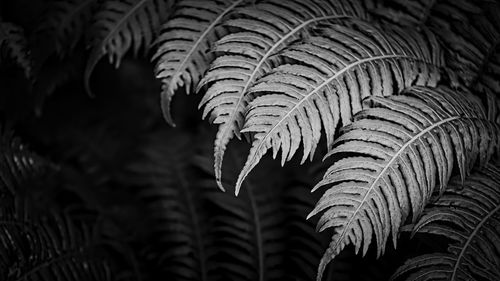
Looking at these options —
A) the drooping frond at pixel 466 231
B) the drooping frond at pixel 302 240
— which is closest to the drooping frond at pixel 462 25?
the drooping frond at pixel 466 231

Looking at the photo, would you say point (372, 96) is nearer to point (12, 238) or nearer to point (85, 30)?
point (85, 30)

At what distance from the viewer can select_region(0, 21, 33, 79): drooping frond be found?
110cm

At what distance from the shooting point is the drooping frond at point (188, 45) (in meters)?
1.01

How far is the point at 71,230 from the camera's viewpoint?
1.26m

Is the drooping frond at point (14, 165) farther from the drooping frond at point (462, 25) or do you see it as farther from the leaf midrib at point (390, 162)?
the drooping frond at point (462, 25)

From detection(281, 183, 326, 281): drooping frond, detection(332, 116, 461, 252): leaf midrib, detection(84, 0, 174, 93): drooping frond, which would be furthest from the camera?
detection(281, 183, 326, 281): drooping frond

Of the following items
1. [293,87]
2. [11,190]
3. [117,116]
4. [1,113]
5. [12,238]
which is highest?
[117,116]

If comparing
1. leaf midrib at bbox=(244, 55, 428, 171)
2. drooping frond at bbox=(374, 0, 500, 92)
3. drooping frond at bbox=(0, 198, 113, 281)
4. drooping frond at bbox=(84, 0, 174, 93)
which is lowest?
drooping frond at bbox=(0, 198, 113, 281)

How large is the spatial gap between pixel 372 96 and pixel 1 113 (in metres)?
1.41

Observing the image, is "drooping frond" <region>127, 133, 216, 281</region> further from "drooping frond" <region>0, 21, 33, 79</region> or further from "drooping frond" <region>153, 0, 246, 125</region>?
"drooping frond" <region>0, 21, 33, 79</region>

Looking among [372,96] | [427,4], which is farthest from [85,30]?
[427,4]

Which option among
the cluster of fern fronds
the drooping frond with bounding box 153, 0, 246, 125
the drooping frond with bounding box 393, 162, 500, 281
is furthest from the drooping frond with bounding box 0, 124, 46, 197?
the drooping frond with bounding box 393, 162, 500, 281

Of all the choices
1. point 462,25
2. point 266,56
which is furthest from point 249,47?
point 462,25

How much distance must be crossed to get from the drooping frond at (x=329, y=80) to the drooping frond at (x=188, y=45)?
20 cm
